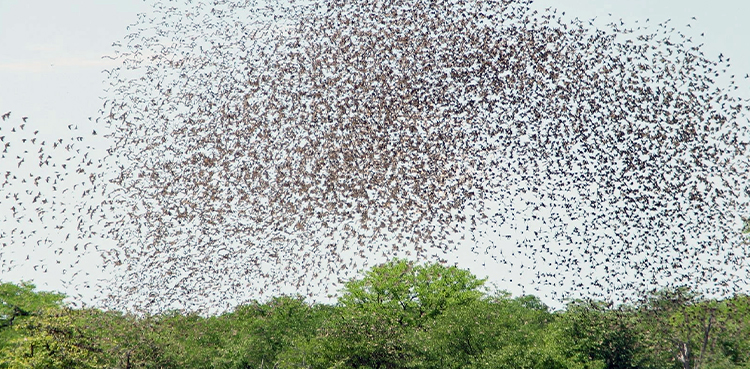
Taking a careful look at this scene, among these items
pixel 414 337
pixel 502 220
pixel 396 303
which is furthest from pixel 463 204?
pixel 396 303

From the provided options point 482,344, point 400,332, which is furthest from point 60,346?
point 482,344

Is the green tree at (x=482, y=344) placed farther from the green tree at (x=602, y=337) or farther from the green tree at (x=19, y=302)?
the green tree at (x=19, y=302)

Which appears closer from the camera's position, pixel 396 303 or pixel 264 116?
pixel 264 116

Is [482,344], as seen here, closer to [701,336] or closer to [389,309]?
[389,309]

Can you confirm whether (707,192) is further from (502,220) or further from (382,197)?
(382,197)

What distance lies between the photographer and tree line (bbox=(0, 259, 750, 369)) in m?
36.8

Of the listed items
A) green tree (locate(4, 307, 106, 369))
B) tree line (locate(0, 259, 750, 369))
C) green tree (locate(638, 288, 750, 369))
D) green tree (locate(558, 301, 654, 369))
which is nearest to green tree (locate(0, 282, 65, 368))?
tree line (locate(0, 259, 750, 369))

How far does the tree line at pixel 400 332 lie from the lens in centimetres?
3681

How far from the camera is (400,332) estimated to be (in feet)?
135

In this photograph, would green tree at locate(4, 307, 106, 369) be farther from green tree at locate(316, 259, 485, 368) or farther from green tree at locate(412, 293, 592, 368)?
green tree at locate(412, 293, 592, 368)

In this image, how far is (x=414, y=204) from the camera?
23984 millimetres

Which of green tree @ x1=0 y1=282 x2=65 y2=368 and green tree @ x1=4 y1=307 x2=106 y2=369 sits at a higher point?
green tree @ x1=0 y1=282 x2=65 y2=368

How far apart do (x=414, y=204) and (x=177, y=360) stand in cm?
2793

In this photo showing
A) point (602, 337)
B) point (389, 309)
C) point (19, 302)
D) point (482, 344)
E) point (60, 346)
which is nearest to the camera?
point (60, 346)
